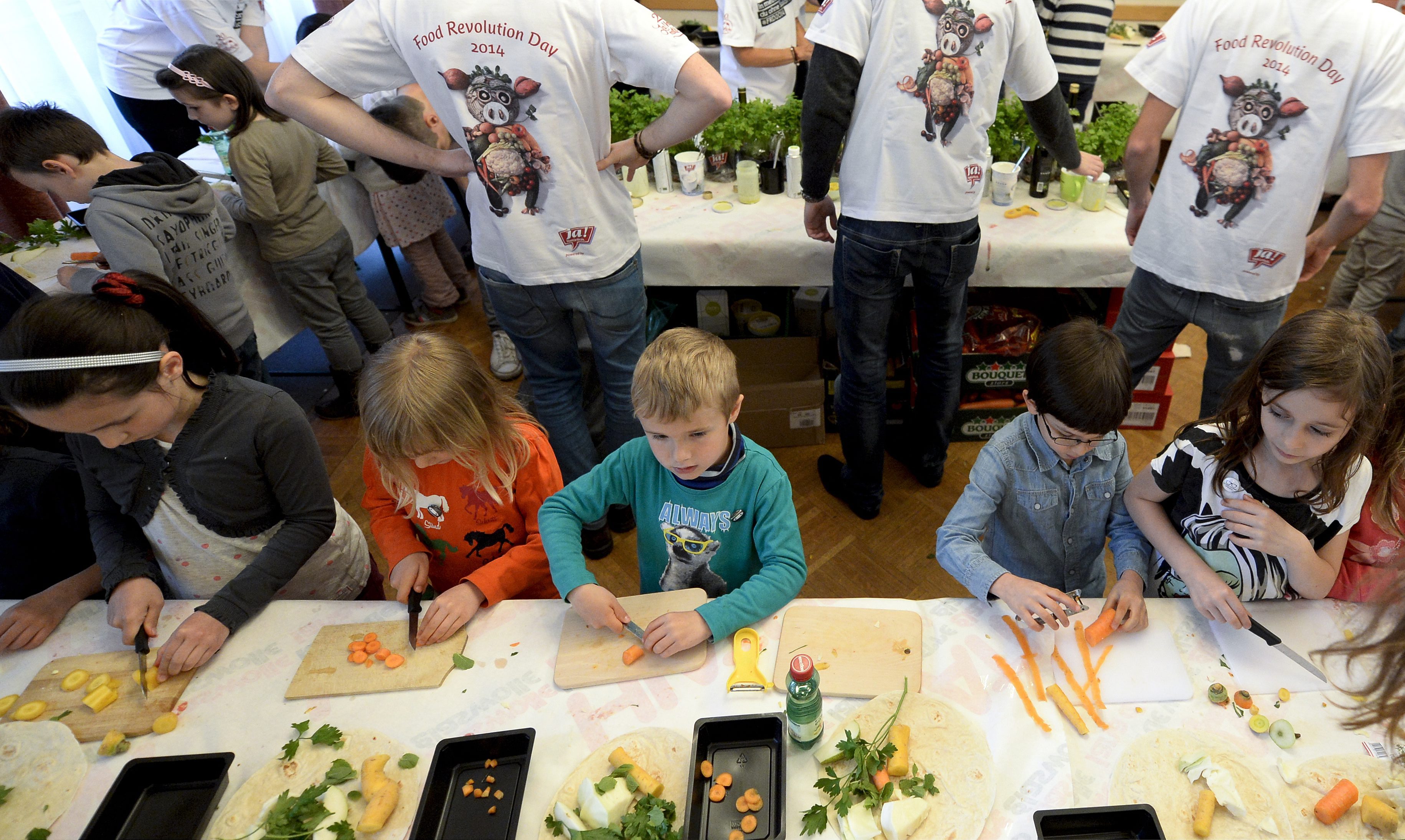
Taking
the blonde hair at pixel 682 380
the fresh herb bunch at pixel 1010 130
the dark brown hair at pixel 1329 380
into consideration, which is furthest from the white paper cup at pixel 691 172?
the dark brown hair at pixel 1329 380

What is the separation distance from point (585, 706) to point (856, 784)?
1.41 feet

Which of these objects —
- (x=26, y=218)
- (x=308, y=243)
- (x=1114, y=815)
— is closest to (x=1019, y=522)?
(x=1114, y=815)

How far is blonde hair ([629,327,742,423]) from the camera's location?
128cm

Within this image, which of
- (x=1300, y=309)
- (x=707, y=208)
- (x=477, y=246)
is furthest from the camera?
(x=1300, y=309)

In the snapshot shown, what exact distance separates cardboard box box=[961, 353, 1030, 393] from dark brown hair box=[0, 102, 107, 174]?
280 cm

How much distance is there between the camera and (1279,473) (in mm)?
1313

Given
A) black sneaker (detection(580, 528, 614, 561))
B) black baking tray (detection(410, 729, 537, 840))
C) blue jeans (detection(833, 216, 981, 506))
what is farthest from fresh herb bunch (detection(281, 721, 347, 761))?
blue jeans (detection(833, 216, 981, 506))

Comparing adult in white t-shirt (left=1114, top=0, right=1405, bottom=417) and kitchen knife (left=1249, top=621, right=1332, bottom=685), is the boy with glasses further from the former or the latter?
adult in white t-shirt (left=1114, top=0, right=1405, bottom=417)

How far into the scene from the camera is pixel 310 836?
1.06 meters

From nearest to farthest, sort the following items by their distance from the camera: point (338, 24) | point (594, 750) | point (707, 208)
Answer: point (594, 750) < point (338, 24) < point (707, 208)

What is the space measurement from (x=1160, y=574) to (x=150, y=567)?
6.50 feet

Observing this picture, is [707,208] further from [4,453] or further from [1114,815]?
[1114,815]

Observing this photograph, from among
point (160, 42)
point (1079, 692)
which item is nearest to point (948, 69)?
point (1079, 692)

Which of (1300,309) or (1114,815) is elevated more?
(1114,815)
